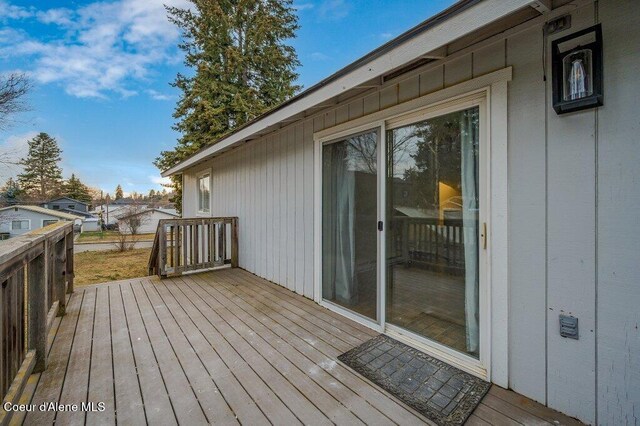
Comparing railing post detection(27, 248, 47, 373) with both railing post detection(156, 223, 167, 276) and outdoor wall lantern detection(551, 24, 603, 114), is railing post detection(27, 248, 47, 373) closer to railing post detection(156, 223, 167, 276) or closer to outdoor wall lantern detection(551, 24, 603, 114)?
railing post detection(156, 223, 167, 276)

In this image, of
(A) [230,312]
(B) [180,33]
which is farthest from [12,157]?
(A) [230,312]

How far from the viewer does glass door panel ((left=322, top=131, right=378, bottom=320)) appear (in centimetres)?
264

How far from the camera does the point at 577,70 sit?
56.9 inches

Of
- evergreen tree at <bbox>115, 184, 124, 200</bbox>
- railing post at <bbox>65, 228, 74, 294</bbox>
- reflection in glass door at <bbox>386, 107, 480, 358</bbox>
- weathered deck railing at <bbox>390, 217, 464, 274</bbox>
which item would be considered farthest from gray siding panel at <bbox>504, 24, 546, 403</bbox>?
evergreen tree at <bbox>115, 184, 124, 200</bbox>

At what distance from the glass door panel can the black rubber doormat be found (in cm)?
48

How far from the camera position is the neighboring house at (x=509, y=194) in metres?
1.37

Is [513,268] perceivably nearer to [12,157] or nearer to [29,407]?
[29,407]

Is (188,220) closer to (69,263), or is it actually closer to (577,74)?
(69,263)

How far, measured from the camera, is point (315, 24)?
29.8 feet

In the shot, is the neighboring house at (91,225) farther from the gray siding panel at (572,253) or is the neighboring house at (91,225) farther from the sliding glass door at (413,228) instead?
the gray siding panel at (572,253)

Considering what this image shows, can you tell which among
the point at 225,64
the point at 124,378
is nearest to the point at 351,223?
the point at 124,378

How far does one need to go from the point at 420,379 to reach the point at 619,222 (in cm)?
142

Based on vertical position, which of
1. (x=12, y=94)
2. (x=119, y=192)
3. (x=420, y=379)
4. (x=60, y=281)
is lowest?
(x=420, y=379)

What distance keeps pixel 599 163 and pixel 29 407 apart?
336 cm
